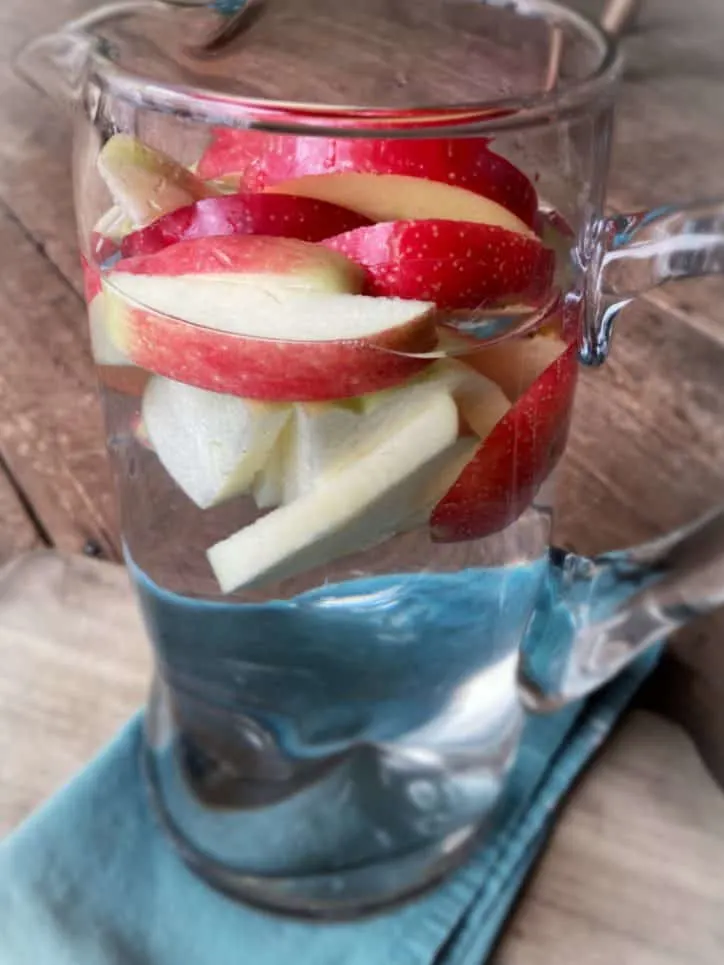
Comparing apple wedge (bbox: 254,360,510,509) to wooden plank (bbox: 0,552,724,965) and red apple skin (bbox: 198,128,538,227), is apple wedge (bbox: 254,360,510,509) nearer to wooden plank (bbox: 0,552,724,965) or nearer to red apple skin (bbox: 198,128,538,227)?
red apple skin (bbox: 198,128,538,227)

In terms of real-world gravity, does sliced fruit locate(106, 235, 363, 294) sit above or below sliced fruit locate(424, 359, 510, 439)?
above

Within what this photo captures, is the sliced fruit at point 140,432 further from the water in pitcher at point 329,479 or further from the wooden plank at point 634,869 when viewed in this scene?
the wooden plank at point 634,869

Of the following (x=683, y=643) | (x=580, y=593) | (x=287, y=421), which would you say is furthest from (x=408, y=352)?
(x=683, y=643)

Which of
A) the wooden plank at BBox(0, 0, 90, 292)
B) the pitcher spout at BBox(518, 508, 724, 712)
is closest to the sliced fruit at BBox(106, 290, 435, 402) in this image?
the pitcher spout at BBox(518, 508, 724, 712)

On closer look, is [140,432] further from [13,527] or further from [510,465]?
[13,527]

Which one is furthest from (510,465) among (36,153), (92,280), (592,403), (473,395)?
(36,153)
